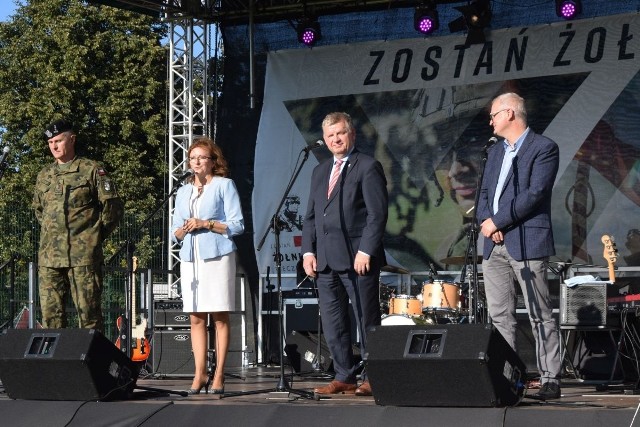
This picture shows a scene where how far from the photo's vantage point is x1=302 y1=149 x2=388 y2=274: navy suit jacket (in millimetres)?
6191

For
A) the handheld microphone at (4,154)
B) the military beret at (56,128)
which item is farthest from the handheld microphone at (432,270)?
the handheld microphone at (4,154)

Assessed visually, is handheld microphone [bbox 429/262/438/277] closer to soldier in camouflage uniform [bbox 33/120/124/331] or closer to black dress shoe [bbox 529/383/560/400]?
soldier in camouflage uniform [bbox 33/120/124/331]

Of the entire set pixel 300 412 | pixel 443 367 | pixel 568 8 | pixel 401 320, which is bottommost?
pixel 300 412

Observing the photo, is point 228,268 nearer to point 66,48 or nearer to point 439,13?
point 439,13

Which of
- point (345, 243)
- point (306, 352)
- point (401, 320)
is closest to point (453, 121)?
point (401, 320)

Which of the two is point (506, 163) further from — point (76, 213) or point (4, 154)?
point (4, 154)

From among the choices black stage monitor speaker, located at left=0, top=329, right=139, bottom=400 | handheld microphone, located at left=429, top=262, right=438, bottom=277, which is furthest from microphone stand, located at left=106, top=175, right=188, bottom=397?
handheld microphone, located at left=429, top=262, right=438, bottom=277

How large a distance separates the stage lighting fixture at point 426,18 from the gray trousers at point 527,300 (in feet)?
16.6

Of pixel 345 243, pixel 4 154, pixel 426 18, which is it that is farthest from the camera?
pixel 426 18

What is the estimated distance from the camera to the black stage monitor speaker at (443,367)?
5.11 m

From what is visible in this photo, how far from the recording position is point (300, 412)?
17.9 feet

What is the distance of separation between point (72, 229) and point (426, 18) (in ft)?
16.3

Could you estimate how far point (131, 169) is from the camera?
2748 cm

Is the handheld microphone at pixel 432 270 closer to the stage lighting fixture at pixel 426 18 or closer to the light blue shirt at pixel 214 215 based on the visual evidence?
the stage lighting fixture at pixel 426 18
